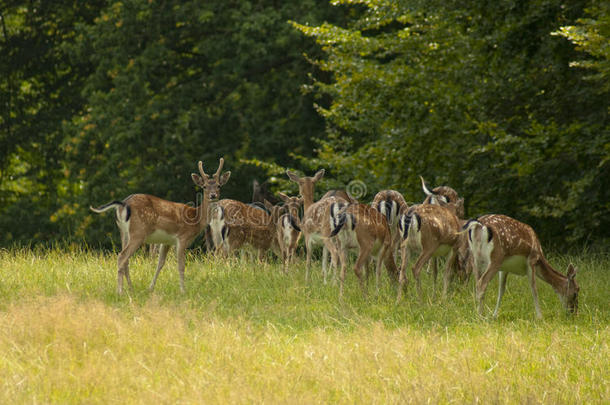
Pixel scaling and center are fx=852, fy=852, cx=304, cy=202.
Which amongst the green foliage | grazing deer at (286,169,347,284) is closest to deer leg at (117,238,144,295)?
grazing deer at (286,169,347,284)

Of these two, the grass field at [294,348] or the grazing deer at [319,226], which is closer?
the grass field at [294,348]

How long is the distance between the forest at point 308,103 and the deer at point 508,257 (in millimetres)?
Result: 3175

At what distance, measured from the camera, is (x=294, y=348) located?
283 inches

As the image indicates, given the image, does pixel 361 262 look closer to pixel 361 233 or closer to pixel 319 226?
pixel 361 233

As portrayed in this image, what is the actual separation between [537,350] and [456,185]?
858cm

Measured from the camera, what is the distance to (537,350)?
7.16 meters

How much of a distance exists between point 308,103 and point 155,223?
10848mm

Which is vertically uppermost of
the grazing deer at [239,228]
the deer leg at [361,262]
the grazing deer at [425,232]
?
the grazing deer at [425,232]

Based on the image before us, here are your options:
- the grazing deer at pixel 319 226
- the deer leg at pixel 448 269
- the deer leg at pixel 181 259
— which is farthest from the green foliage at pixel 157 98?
the deer leg at pixel 448 269

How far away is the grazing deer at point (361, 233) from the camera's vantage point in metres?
10.1

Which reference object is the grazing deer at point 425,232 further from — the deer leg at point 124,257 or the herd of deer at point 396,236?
the deer leg at point 124,257

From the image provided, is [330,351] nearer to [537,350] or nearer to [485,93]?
[537,350]

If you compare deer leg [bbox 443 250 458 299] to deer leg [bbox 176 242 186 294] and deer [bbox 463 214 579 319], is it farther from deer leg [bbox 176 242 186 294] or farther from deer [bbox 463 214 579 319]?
deer leg [bbox 176 242 186 294]

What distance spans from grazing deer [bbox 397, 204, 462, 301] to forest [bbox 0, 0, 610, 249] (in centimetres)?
329
